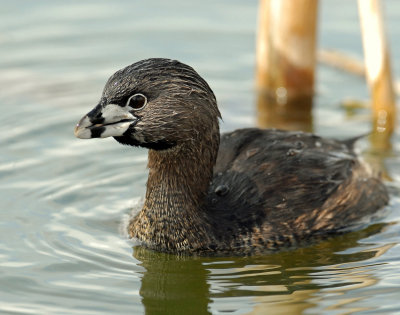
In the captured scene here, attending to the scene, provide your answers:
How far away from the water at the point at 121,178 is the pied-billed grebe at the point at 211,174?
22 cm

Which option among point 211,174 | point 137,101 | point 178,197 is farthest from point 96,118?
point 211,174

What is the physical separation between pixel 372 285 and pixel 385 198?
212 cm

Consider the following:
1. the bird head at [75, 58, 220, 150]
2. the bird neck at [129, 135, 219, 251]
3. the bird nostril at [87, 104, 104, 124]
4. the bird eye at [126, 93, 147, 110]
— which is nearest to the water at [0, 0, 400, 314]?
the bird neck at [129, 135, 219, 251]

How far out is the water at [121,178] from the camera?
907cm

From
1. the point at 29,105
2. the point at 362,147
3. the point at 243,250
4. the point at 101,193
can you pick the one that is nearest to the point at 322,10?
the point at 362,147

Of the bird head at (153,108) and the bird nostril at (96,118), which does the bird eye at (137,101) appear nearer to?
the bird head at (153,108)

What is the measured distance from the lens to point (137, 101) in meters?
9.43

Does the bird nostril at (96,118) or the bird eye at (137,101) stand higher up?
the bird eye at (137,101)

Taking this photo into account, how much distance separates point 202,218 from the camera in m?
9.84

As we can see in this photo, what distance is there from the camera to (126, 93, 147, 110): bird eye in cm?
938

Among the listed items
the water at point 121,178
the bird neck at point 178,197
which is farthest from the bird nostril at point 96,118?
the water at point 121,178

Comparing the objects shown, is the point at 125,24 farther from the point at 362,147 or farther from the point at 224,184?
the point at 224,184

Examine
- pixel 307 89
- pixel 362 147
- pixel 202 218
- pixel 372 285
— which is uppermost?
pixel 307 89

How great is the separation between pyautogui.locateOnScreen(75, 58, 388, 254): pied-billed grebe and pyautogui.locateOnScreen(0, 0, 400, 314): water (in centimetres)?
22
